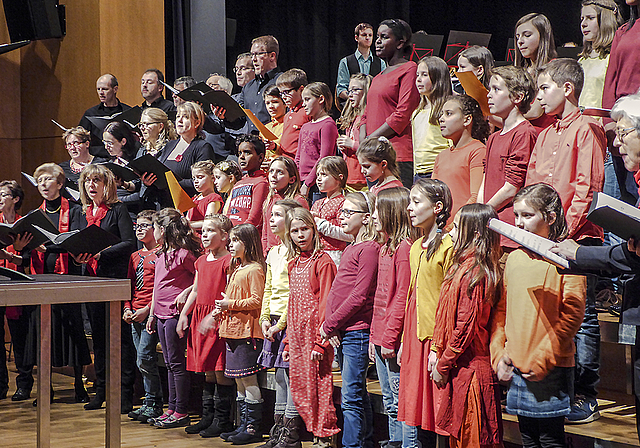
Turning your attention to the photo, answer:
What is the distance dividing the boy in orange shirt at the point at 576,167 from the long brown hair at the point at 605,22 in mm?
659

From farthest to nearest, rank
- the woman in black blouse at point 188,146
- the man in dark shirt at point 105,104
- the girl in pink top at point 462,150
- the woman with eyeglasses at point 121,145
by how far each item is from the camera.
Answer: the man in dark shirt at point 105,104 → the woman with eyeglasses at point 121,145 → the woman in black blouse at point 188,146 → the girl in pink top at point 462,150

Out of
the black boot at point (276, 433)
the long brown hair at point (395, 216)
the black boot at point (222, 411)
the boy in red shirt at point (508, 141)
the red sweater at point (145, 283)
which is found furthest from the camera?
the red sweater at point (145, 283)

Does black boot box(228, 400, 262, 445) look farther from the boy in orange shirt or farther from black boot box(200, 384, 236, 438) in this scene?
the boy in orange shirt

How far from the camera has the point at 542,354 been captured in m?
2.22

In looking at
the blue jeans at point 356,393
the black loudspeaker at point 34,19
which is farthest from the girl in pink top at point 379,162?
the black loudspeaker at point 34,19

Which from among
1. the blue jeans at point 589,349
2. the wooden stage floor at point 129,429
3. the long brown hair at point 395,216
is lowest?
the wooden stage floor at point 129,429

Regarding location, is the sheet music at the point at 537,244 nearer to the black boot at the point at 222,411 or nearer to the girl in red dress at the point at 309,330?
the girl in red dress at the point at 309,330

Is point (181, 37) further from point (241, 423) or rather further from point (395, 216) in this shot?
point (395, 216)

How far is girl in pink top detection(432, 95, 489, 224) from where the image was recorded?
2922 mm

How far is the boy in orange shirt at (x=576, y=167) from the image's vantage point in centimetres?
242

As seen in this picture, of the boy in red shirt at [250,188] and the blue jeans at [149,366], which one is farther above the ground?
the boy in red shirt at [250,188]

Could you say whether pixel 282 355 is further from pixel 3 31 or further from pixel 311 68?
pixel 3 31

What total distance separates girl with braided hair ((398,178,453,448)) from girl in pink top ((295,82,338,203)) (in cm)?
119

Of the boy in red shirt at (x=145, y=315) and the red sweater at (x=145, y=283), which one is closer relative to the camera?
the boy in red shirt at (x=145, y=315)
